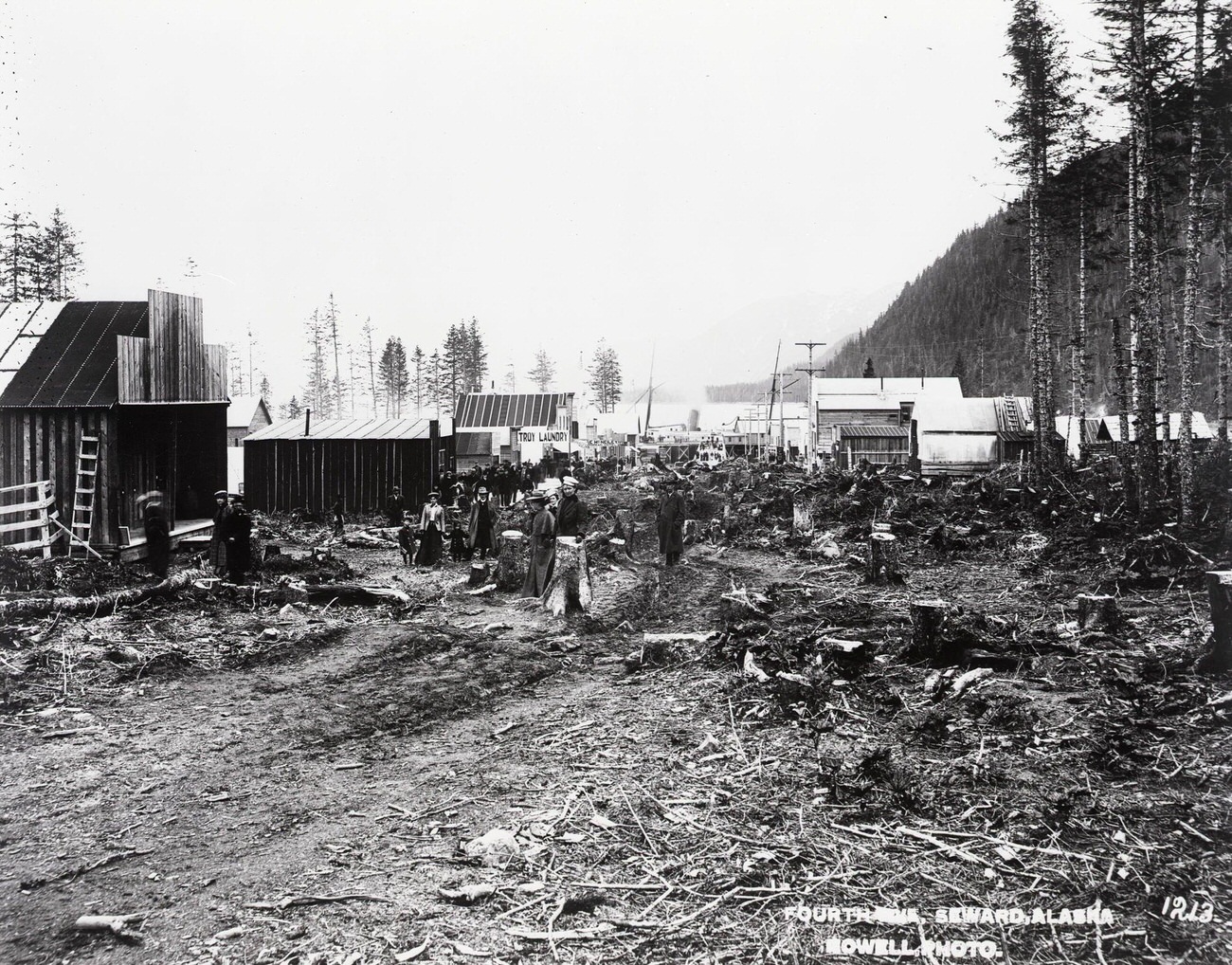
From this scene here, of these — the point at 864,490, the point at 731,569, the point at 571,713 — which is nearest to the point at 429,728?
the point at 571,713

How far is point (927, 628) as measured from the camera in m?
7.08

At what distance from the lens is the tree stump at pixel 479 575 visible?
41.7ft

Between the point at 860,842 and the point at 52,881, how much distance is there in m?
4.03

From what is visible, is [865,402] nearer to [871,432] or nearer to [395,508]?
[871,432]

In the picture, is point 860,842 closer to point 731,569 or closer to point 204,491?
point 731,569

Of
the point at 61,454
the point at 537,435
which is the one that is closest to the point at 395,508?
the point at 61,454

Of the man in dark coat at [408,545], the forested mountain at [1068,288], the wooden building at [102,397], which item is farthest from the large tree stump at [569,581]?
the forested mountain at [1068,288]

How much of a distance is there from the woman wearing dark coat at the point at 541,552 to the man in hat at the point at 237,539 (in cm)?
425

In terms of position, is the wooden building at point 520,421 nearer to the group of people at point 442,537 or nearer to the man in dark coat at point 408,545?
the group of people at point 442,537

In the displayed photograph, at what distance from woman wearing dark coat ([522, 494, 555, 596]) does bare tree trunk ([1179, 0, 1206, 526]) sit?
10.3 m

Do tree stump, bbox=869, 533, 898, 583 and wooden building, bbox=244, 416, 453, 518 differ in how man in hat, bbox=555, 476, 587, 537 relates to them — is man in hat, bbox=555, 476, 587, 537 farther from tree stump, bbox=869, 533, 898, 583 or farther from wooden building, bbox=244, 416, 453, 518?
wooden building, bbox=244, 416, 453, 518

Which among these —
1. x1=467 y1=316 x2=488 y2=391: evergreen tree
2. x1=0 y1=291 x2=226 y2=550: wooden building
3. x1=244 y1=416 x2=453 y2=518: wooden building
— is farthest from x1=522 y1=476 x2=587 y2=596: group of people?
x1=467 y1=316 x2=488 y2=391: evergreen tree

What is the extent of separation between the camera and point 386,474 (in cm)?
2312

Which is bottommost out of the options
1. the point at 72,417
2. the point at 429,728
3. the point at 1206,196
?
the point at 429,728
